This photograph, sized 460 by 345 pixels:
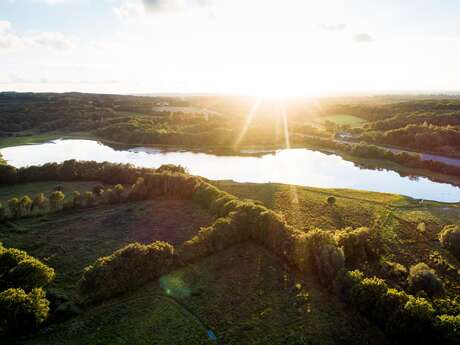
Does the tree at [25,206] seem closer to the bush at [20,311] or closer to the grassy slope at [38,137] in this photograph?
the bush at [20,311]

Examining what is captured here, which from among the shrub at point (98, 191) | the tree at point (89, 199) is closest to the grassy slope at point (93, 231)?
the tree at point (89, 199)

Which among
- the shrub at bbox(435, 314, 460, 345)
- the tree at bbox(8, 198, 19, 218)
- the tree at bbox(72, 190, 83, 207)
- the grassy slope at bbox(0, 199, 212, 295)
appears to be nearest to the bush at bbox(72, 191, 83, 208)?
the tree at bbox(72, 190, 83, 207)

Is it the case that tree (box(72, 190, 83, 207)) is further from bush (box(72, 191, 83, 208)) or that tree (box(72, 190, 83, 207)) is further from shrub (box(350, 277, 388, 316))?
shrub (box(350, 277, 388, 316))

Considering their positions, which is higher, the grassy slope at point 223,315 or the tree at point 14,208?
the tree at point 14,208

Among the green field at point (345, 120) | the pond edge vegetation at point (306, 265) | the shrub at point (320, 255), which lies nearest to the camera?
the pond edge vegetation at point (306, 265)

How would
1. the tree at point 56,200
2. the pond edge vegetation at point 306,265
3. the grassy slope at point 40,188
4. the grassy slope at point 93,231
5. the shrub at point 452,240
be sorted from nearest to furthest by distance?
the pond edge vegetation at point 306,265
the shrub at point 452,240
the grassy slope at point 93,231
the tree at point 56,200
the grassy slope at point 40,188

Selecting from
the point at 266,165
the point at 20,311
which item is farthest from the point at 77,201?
the point at 266,165
